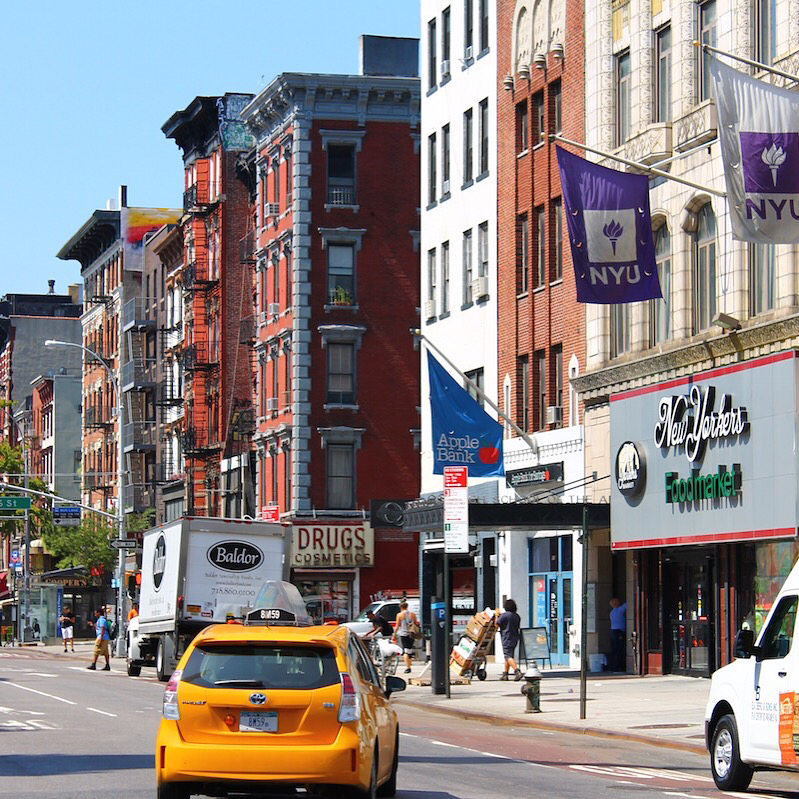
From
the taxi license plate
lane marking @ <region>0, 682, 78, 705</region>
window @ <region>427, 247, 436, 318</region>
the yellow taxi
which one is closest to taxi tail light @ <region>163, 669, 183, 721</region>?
the yellow taxi

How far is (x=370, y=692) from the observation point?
15359 millimetres

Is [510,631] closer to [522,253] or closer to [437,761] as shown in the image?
[522,253]

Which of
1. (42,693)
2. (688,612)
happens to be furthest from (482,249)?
(42,693)

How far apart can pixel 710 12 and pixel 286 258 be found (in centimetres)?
3376

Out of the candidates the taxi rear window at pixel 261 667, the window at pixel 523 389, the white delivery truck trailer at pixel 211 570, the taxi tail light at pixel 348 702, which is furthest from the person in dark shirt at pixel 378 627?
the taxi tail light at pixel 348 702

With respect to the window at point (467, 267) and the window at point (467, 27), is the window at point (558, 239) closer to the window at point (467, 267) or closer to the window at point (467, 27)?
the window at point (467, 267)

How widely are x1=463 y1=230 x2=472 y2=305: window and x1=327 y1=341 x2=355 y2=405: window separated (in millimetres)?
16325

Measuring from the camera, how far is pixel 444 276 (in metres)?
53.0

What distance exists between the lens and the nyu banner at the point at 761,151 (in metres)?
23.8

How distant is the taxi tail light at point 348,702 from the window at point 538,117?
3263 cm

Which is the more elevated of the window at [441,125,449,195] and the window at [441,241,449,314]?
the window at [441,125,449,195]

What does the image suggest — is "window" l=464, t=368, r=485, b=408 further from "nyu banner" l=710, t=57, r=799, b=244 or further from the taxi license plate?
the taxi license plate

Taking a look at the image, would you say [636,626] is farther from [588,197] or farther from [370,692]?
[370,692]

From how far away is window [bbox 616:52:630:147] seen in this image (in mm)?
40125
